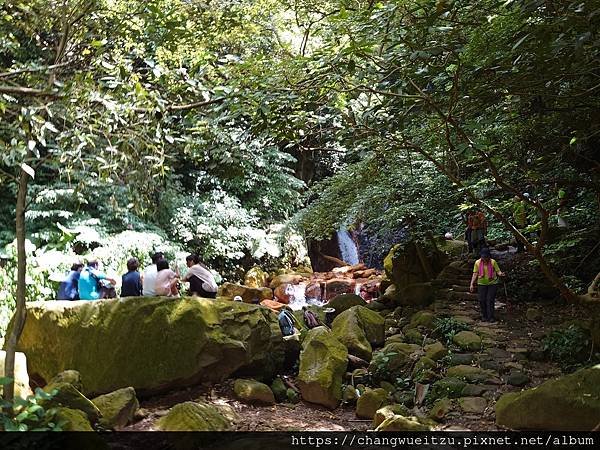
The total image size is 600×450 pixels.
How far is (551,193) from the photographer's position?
27.7 ft

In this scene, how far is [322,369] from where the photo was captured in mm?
5746

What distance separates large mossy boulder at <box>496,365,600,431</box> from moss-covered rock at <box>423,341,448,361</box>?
2.08 metres

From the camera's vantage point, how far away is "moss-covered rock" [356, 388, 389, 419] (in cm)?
527

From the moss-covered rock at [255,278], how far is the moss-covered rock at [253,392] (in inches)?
328

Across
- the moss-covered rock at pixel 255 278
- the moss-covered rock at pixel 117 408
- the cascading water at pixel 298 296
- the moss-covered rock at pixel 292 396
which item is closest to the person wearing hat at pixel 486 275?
the moss-covered rock at pixel 292 396

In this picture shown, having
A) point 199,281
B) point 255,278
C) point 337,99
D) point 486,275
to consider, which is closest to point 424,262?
point 486,275

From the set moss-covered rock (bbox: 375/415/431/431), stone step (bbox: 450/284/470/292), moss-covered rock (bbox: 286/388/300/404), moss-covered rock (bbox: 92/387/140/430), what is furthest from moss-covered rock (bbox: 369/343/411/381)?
stone step (bbox: 450/284/470/292)

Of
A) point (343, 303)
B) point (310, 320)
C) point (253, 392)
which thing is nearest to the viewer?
point (253, 392)

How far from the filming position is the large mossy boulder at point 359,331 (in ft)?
22.3

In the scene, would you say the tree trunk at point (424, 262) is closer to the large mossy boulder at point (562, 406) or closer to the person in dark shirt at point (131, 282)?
the large mossy boulder at point (562, 406)

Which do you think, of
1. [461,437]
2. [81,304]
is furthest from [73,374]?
[461,437]

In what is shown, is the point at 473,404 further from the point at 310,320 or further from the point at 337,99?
the point at 337,99

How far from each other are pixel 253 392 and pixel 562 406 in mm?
3088

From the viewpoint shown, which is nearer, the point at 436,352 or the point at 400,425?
the point at 400,425
